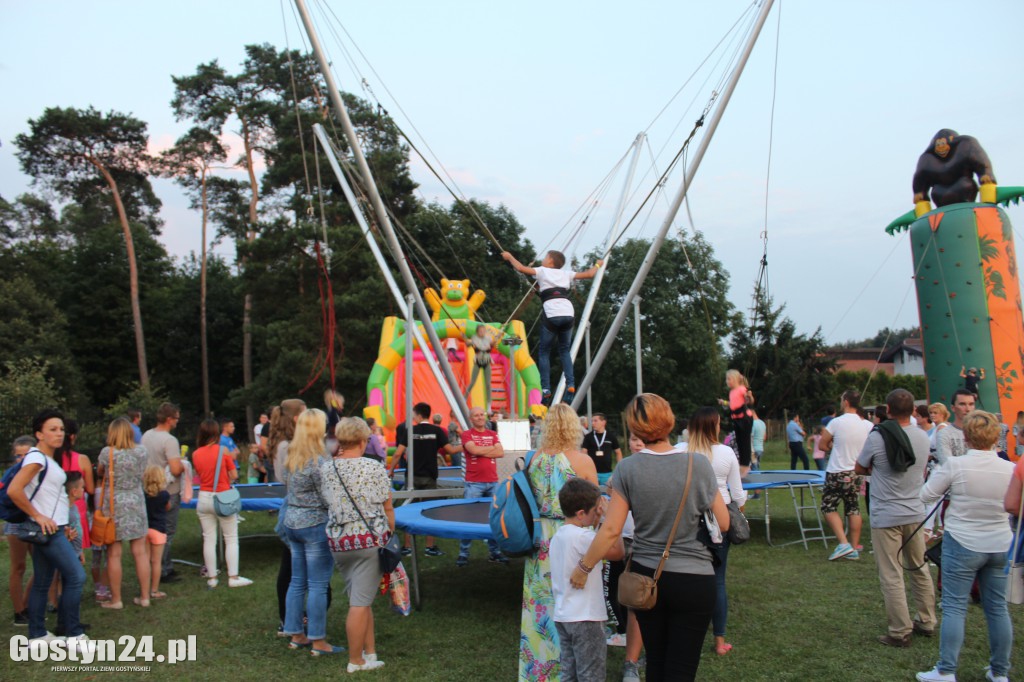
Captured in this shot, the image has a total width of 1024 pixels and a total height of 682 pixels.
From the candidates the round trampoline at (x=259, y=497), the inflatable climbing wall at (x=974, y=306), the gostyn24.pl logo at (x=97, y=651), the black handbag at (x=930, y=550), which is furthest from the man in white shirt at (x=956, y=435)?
the gostyn24.pl logo at (x=97, y=651)

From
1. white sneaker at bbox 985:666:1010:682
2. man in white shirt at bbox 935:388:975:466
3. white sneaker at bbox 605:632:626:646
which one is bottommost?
white sneaker at bbox 605:632:626:646

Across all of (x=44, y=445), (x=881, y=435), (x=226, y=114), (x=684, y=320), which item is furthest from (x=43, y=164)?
(x=881, y=435)

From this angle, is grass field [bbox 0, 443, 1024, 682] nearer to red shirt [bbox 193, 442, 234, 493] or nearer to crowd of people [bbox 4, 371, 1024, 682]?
crowd of people [bbox 4, 371, 1024, 682]

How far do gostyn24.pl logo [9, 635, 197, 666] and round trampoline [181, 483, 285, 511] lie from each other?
6.30ft

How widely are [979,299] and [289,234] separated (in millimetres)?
18265

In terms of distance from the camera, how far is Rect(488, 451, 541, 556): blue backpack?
12.4 ft

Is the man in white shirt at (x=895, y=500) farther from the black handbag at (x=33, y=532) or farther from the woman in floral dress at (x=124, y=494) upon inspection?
the woman in floral dress at (x=124, y=494)

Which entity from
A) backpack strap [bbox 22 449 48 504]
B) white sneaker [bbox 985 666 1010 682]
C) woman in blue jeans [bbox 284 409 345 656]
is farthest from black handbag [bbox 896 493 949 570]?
backpack strap [bbox 22 449 48 504]

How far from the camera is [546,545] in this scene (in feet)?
A: 12.5

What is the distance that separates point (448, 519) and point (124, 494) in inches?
88.0

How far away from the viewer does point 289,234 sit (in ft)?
78.8

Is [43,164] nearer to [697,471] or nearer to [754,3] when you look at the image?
[754,3]

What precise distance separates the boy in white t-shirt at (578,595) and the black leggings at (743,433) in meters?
4.60

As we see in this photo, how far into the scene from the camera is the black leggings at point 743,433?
25.5 feet
